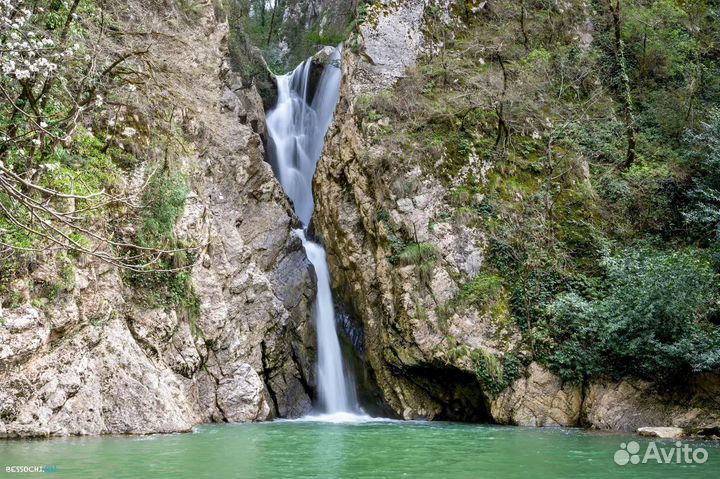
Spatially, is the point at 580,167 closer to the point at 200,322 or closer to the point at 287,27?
the point at 200,322

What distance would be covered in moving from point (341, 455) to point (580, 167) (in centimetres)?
1419

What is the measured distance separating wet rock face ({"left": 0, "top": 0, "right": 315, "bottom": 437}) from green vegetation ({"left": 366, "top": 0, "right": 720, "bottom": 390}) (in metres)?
4.42

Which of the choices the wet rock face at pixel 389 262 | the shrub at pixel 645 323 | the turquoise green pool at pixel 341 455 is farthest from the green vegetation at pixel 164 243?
the shrub at pixel 645 323

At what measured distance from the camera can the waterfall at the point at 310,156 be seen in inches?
755

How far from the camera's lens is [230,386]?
50.8 feet

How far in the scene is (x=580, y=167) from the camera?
20.0 metres

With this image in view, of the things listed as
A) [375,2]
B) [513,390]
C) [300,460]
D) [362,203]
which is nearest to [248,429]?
[300,460]

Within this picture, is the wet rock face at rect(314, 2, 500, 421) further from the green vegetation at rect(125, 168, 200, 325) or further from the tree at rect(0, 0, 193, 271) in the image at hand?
the tree at rect(0, 0, 193, 271)

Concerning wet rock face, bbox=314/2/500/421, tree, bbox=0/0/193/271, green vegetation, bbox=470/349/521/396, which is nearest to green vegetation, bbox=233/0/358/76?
wet rock face, bbox=314/2/500/421

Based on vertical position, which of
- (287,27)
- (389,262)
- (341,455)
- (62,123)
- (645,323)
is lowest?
(341,455)

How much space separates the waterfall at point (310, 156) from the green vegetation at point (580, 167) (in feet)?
12.2

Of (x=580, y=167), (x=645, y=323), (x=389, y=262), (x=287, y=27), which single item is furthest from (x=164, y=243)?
(x=287, y=27)

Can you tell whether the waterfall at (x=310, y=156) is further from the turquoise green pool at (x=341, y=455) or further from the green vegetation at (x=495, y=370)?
the turquoise green pool at (x=341, y=455)

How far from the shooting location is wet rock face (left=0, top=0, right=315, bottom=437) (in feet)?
34.9
